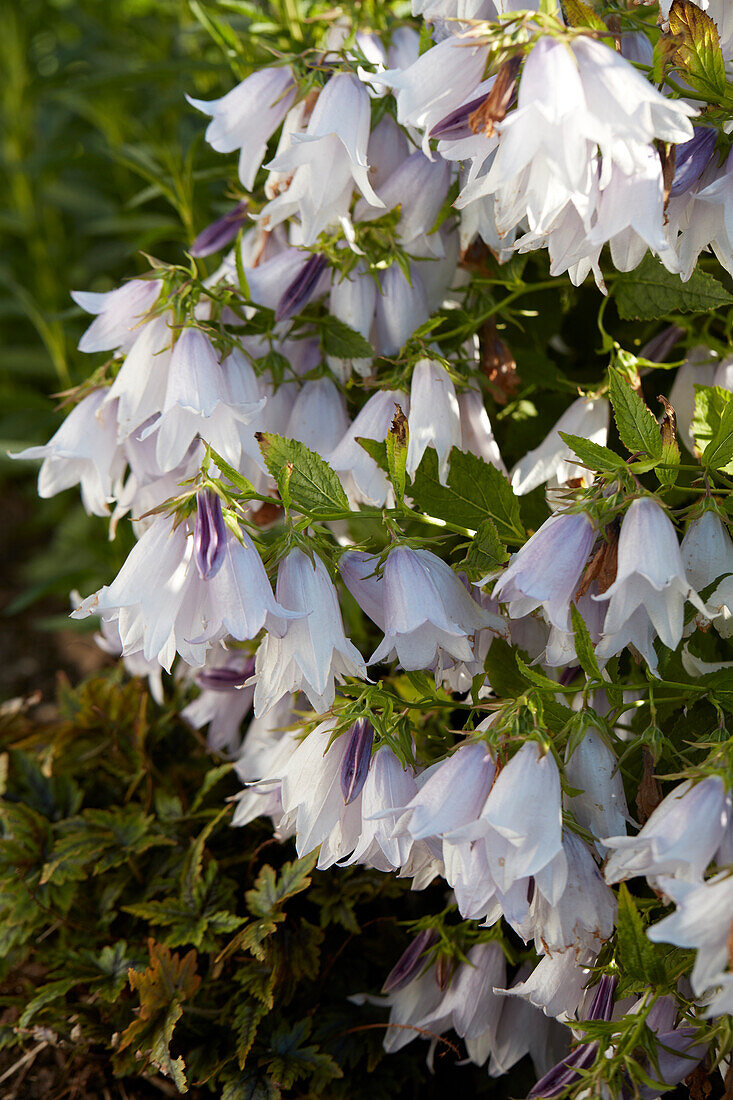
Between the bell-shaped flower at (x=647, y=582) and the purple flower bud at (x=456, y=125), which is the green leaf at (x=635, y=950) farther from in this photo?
the purple flower bud at (x=456, y=125)

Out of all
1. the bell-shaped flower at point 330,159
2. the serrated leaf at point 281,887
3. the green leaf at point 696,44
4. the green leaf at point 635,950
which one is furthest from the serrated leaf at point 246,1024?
the green leaf at point 696,44

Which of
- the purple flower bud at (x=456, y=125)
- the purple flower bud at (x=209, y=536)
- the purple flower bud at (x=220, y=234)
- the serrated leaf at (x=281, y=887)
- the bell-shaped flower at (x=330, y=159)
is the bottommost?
the serrated leaf at (x=281, y=887)

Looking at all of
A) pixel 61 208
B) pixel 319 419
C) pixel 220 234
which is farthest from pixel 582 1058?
pixel 61 208

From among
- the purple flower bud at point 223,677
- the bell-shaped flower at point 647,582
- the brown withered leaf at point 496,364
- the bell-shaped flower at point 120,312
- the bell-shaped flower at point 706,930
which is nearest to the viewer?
the bell-shaped flower at point 706,930

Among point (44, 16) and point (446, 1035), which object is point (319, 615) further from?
point (44, 16)

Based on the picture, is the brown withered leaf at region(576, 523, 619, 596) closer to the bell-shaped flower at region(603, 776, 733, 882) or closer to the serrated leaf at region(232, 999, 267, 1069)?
the bell-shaped flower at region(603, 776, 733, 882)

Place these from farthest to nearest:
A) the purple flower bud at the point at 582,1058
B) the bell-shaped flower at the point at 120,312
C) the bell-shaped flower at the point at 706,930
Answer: the bell-shaped flower at the point at 120,312
the purple flower bud at the point at 582,1058
the bell-shaped flower at the point at 706,930

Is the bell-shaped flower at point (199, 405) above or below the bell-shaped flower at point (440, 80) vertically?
below
